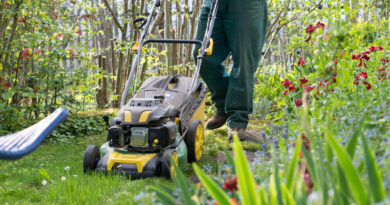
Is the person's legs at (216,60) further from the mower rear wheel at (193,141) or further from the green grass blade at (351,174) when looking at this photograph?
the green grass blade at (351,174)

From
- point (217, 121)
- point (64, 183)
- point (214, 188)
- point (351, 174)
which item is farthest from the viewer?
point (217, 121)

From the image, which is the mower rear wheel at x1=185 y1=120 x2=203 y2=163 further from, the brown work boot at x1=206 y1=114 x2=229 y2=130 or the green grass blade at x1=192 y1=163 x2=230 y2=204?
the green grass blade at x1=192 y1=163 x2=230 y2=204

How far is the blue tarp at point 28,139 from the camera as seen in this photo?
0.94 meters

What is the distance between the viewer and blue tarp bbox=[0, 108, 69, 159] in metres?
0.94

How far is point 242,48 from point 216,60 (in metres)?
0.33

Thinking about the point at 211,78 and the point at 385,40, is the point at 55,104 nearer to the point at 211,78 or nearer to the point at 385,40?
the point at 211,78

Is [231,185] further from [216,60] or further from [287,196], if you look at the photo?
[216,60]

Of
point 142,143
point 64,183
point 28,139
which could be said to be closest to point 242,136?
point 142,143

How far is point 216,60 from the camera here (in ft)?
12.7

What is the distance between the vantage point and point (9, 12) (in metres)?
4.38

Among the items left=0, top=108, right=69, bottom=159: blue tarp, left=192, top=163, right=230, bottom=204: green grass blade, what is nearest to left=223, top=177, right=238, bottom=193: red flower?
left=192, top=163, right=230, bottom=204: green grass blade

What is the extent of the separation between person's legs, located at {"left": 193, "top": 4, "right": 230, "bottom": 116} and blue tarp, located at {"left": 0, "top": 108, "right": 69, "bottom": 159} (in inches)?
111

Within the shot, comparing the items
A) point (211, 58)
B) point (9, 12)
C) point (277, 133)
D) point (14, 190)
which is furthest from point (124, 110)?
point (9, 12)

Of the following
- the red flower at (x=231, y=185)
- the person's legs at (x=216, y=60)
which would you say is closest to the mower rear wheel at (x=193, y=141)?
the person's legs at (x=216, y=60)
